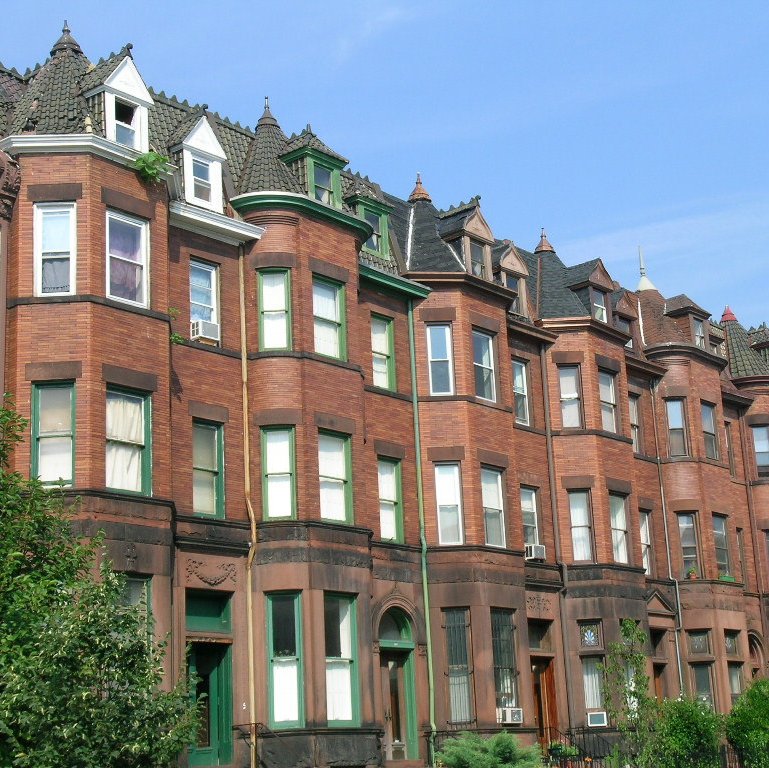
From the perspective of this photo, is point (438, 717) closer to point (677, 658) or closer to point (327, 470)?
point (327, 470)

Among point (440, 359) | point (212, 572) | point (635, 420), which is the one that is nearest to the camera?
point (212, 572)

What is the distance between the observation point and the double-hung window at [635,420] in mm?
41375

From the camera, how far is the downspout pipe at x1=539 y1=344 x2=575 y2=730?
3553 centimetres

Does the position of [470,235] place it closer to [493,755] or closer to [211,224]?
[211,224]

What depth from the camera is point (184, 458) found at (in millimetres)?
27531

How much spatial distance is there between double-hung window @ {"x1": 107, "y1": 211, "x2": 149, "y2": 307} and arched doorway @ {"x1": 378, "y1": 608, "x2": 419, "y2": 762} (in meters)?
10.0

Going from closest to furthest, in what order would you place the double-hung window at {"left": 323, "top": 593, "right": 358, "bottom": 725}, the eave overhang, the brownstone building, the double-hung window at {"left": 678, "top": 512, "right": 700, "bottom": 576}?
the brownstone building, the double-hung window at {"left": 323, "top": 593, "right": 358, "bottom": 725}, the eave overhang, the double-hung window at {"left": 678, "top": 512, "right": 700, "bottom": 576}

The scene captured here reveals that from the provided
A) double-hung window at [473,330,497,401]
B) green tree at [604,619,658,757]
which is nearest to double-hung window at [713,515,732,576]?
green tree at [604,619,658,757]

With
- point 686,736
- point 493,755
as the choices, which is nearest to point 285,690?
point 493,755

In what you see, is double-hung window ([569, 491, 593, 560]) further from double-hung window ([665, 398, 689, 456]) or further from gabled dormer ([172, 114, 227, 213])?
gabled dormer ([172, 114, 227, 213])

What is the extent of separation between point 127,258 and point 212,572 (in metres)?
6.56

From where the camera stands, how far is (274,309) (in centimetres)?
2986

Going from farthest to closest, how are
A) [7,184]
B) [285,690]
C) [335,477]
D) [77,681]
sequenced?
[335,477], [285,690], [7,184], [77,681]

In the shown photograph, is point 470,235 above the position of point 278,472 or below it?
above
